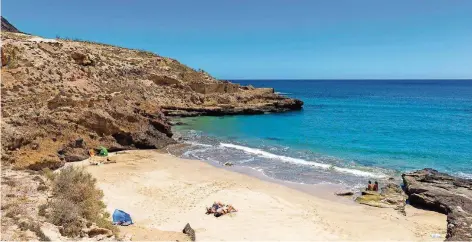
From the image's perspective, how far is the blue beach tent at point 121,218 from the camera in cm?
1228

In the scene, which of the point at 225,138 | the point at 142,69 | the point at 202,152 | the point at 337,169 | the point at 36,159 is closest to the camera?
the point at 36,159

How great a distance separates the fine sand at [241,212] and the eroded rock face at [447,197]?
529mm

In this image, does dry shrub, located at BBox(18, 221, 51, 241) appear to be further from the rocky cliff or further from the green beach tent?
the green beach tent

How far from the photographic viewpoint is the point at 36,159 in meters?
16.7

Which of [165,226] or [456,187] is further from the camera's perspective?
[456,187]

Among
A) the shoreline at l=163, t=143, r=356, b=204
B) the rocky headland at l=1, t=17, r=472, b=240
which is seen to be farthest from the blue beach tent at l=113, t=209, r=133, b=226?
the shoreline at l=163, t=143, r=356, b=204

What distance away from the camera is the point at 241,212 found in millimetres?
14727

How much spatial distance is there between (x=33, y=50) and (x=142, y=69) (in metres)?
24.5

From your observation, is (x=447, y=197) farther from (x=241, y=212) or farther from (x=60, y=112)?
(x=60, y=112)

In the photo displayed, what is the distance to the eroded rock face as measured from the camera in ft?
42.9

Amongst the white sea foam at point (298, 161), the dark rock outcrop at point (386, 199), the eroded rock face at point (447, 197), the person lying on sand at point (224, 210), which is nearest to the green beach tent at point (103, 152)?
the white sea foam at point (298, 161)

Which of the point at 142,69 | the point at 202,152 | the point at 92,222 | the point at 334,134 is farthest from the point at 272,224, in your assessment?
the point at 142,69

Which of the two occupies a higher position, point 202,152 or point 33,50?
point 33,50

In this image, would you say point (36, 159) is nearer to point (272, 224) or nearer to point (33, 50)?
point (272, 224)
